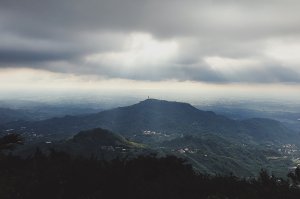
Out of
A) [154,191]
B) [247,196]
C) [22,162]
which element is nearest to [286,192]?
[247,196]

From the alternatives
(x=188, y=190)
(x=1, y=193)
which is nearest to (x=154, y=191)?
(x=188, y=190)

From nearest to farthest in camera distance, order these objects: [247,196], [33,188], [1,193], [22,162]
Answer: [33,188], [1,193], [247,196], [22,162]

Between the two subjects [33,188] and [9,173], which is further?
[9,173]

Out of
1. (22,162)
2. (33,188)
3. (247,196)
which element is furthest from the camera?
(22,162)

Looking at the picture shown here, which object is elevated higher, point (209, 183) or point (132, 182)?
point (132, 182)

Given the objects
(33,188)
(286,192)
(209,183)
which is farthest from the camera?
(209,183)

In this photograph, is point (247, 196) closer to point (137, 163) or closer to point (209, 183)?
point (209, 183)

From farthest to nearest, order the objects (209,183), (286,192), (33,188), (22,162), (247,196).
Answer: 1. (22,162)
2. (209,183)
3. (286,192)
4. (247,196)
5. (33,188)

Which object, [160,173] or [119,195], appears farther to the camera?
[160,173]

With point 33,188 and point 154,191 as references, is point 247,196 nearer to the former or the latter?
point 154,191
